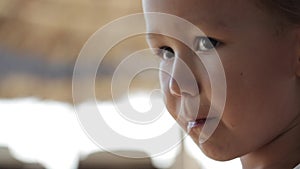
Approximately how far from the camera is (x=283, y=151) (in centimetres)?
39

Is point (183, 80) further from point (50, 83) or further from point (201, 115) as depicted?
point (50, 83)

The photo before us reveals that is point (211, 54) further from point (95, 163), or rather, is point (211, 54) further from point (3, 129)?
point (3, 129)

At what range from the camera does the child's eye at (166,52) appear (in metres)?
0.38

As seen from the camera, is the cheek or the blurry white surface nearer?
the cheek

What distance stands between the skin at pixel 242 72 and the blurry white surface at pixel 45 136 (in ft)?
2.34

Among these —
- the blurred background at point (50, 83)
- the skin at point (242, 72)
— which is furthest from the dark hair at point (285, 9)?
the blurred background at point (50, 83)

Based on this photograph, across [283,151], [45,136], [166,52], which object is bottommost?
[283,151]

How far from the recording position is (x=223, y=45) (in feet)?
1.20

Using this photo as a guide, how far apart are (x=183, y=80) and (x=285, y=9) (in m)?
0.09

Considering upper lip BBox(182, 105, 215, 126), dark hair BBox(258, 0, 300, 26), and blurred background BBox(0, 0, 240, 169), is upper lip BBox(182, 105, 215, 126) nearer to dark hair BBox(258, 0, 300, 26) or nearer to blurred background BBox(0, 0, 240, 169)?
dark hair BBox(258, 0, 300, 26)

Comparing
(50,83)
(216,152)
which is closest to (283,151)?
(216,152)

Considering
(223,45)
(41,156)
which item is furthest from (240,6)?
(41,156)

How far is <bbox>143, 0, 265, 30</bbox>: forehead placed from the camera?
14.2 inches

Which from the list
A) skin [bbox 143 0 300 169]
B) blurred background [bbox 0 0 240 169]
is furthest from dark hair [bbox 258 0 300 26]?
blurred background [bbox 0 0 240 169]
